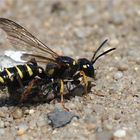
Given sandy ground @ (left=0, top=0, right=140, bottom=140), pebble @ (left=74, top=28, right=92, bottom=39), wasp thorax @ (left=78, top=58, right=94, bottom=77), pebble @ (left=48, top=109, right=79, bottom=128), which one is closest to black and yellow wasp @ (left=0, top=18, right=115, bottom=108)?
wasp thorax @ (left=78, top=58, right=94, bottom=77)

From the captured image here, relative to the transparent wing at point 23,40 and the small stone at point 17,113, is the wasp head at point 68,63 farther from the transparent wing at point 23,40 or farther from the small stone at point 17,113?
the small stone at point 17,113

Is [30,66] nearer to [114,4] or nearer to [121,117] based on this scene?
[121,117]

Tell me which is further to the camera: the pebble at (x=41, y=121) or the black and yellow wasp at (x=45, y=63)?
the black and yellow wasp at (x=45, y=63)

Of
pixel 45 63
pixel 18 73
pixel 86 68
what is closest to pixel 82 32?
pixel 86 68

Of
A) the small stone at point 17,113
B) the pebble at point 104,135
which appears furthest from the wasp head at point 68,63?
the pebble at point 104,135

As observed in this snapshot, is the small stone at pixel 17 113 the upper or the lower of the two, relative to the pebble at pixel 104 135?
upper

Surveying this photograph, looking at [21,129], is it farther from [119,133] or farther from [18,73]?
[119,133]

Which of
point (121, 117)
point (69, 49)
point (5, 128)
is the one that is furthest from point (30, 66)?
point (69, 49)

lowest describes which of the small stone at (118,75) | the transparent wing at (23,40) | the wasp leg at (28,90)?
the wasp leg at (28,90)
